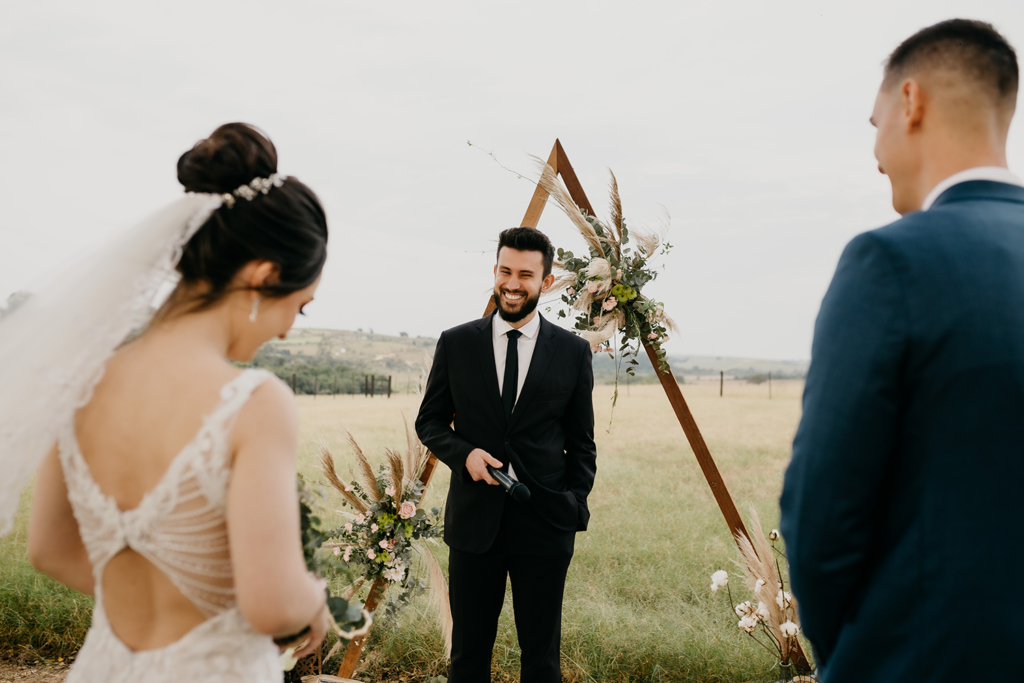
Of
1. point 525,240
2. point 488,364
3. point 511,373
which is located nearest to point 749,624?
point 511,373

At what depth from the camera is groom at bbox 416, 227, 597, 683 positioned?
304 centimetres

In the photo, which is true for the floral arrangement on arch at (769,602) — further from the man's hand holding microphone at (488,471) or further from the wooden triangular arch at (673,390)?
the man's hand holding microphone at (488,471)

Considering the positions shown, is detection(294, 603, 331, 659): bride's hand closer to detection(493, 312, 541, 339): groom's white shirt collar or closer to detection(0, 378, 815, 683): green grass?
detection(493, 312, 541, 339): groom's white shirt collar

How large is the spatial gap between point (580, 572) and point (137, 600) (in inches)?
172

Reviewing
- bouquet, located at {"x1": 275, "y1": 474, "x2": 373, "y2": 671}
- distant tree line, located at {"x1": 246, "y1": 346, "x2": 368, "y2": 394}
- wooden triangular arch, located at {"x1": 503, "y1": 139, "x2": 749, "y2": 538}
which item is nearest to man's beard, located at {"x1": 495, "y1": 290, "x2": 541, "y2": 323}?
Answer: wooden triangular arch, located at {"x1": 503, "y1": 139, "x2": 749, "y2": 538}

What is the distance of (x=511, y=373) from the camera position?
3184mm

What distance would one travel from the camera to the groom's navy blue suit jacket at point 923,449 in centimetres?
114

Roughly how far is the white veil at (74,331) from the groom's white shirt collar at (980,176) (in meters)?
1.49

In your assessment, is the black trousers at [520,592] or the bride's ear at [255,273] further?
the black trousers at [520,592]

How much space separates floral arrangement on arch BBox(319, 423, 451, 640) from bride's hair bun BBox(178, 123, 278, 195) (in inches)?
92.1

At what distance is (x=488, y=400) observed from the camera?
3135mm

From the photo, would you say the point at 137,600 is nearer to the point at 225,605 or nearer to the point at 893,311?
the point at 225,605

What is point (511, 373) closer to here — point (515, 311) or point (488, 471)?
point (515, 311)

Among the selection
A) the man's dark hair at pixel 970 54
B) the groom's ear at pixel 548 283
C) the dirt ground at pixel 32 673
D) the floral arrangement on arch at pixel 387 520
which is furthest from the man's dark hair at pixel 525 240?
the dirt ground at pixel 32 673
